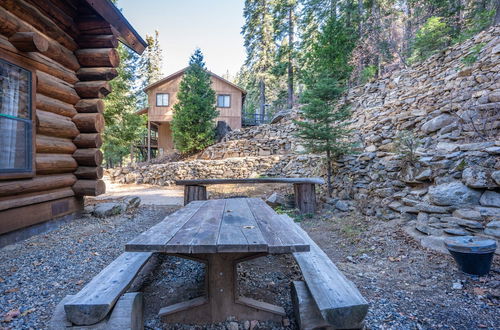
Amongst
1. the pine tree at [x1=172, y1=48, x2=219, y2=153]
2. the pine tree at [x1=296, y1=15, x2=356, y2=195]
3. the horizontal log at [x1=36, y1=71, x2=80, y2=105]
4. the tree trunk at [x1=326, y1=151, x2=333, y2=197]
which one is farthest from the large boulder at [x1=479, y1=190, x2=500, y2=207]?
the pine tree at [x1=172, y1=48, x2=219, y2=153]

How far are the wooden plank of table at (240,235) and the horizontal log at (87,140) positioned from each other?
12.1 ft

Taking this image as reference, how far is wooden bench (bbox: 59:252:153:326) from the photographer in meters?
1.55

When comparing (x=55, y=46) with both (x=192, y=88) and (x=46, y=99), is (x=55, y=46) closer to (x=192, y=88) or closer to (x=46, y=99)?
(x=46, y=99)

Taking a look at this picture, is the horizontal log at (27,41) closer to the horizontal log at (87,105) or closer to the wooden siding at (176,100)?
the horizontal log at (87,105)

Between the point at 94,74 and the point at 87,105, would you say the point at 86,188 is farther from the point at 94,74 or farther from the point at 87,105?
the point at 94,74

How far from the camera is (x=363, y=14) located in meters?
14.9

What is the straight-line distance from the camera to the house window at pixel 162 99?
18.7m

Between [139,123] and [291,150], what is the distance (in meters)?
8.72

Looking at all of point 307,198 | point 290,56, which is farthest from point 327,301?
point 290,56

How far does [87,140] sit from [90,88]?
1002 millimetres

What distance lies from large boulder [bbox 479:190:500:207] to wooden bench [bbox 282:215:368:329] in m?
2.84

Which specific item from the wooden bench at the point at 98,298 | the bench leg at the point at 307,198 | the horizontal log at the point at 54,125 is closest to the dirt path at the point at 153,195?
the horizontal log at the point at 54,125

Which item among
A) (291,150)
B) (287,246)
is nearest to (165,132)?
(291,150)

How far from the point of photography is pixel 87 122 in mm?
4777
